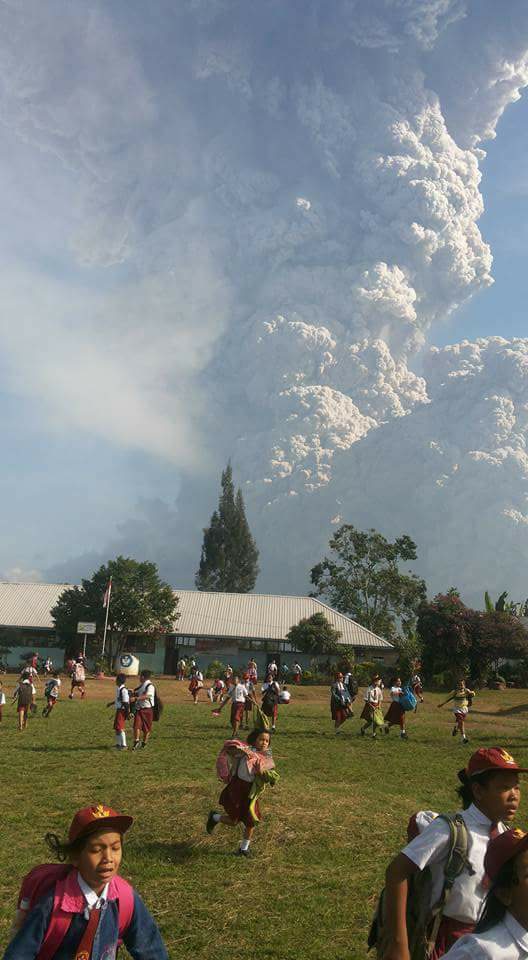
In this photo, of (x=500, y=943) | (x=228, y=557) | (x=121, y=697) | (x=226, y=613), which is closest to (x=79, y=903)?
(x=500, y=943)

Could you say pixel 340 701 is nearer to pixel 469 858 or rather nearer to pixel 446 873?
pixel 469 858

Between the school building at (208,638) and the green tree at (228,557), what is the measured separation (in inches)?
1022

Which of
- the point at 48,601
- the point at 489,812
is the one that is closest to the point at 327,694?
the point at 48,601

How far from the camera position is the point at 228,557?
91438 millimetres

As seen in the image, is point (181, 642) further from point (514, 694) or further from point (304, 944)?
point (304, 944)

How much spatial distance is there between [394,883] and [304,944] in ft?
12.2

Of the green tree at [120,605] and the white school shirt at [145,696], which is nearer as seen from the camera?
the white school shirt at [145,696]

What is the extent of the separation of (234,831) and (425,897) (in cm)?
685

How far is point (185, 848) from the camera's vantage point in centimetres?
952

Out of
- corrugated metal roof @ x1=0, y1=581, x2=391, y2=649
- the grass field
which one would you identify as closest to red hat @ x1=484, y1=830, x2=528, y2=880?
the grass field

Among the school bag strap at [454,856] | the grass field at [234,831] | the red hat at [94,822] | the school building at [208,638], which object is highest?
the school building at [208,638]

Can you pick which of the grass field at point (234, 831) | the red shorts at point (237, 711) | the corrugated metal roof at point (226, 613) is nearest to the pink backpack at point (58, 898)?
the grass field at point (234, 831)

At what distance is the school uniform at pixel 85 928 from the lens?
3.62m

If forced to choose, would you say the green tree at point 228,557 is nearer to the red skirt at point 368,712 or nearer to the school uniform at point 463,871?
the red skirt at point 368,712
